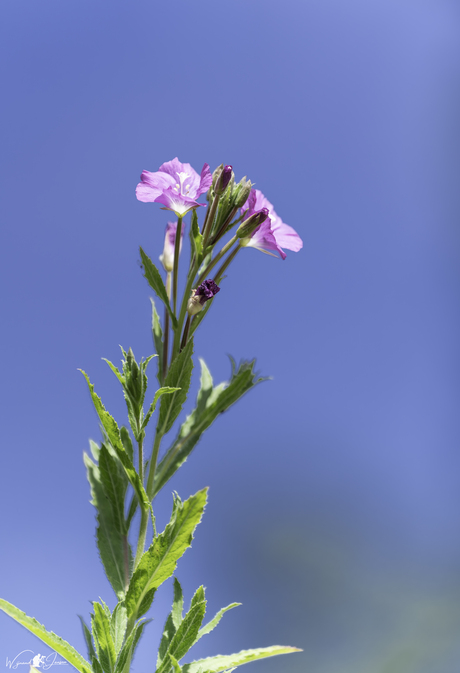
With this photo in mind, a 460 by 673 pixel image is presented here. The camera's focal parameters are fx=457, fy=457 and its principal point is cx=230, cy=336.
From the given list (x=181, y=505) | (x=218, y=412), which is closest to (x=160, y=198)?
(x=218, y=412)

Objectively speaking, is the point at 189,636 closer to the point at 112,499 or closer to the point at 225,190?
the point at 112,499

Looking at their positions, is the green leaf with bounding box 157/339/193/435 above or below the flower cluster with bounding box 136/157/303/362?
below

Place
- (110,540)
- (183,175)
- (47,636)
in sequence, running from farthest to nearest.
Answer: (183,175) → (110,540) → (47,636)

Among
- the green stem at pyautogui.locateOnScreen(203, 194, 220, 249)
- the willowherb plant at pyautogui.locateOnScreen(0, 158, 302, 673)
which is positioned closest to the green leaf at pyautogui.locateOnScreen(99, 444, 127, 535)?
the willowherb plant at pyautogui.locateOnScreen(0, 158, 302, 673)

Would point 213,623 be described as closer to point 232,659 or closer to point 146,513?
point 232,659

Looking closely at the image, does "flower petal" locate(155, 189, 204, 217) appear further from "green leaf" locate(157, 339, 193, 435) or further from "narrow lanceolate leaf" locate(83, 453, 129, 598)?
"narrow lanceolate leaf" locate(83, 453, 129, 598)

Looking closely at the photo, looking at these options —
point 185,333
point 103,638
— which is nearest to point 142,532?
point 103,638
